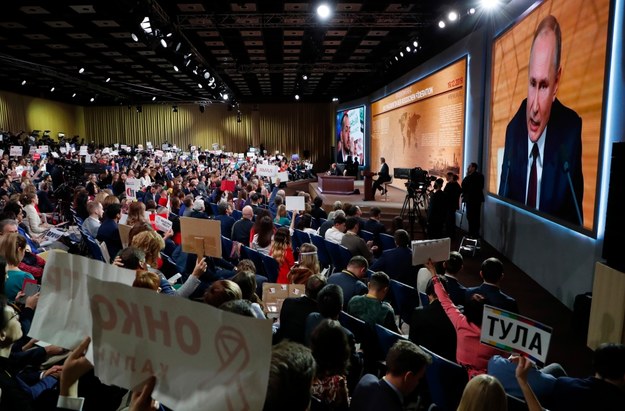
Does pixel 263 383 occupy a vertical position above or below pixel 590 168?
below

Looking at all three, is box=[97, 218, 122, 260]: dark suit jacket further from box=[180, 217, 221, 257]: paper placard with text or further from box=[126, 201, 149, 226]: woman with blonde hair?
box=[180, 217, 221, 257]: paper placard with text

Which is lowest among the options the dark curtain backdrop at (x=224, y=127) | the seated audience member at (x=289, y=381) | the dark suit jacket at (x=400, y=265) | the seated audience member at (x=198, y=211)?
the dark suit jacket at (x=400, y=265)

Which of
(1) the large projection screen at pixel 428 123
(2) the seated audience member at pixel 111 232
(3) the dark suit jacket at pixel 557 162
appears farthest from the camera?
(1) the large projection screen at pixel 428 123

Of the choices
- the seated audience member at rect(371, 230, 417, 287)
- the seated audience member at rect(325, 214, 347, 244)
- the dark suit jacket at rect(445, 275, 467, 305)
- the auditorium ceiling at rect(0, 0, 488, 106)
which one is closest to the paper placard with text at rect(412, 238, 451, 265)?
the dark suit jacket at rect(445, 275, 467, 305)

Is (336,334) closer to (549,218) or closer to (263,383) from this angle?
(263,383)

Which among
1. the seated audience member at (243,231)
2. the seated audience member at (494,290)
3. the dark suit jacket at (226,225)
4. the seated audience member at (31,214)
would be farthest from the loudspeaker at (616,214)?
the seated audience member at (31,214)

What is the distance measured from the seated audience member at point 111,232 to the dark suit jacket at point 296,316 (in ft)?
10.9

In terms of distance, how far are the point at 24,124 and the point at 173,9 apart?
1671 cm

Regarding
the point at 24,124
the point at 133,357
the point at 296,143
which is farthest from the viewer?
the point at 296,143

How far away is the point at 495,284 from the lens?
4.02m

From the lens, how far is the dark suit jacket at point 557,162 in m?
5.82

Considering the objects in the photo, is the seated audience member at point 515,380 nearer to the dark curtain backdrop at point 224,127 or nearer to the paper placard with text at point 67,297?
the paper placard with text at point 67,297

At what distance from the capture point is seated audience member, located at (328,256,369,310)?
4.22m

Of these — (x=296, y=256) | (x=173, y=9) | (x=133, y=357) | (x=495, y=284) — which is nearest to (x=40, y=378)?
(x=133, y=357)
